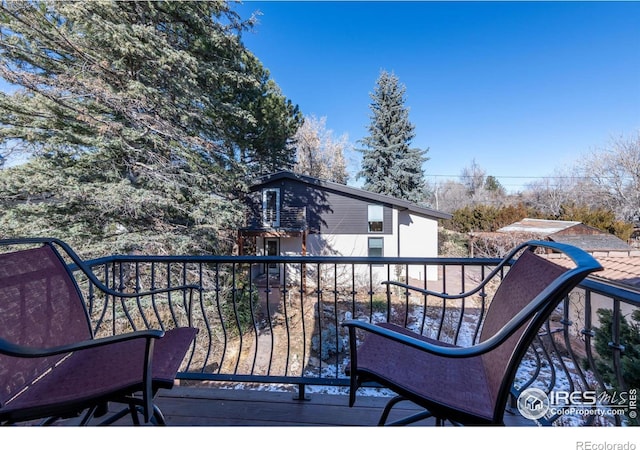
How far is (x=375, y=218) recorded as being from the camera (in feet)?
33.8

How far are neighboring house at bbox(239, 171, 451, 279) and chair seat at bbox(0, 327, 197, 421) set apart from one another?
28.9 ft

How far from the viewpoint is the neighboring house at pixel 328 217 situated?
10.1 metres

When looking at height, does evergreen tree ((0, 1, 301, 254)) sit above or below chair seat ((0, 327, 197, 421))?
above

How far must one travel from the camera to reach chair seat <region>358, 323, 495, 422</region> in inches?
37.3

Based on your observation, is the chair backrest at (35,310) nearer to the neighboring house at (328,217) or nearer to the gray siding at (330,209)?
the neighboring house at (328,217)

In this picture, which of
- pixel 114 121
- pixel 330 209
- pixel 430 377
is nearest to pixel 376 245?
pixel 330 209

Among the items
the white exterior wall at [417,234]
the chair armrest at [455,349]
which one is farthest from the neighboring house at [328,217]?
the chair armrest at [455,349]

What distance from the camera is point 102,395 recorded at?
97 centimetres

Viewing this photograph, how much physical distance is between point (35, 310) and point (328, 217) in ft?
30.6

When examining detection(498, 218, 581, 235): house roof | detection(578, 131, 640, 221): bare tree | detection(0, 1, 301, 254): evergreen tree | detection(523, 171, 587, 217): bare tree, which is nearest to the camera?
detection(0, 1, 301, 254): evergreen tree

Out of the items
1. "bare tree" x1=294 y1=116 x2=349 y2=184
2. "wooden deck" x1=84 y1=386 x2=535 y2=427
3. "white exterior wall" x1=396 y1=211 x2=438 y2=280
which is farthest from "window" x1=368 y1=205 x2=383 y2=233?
"wooden deck" x1=84 y1=386 x2=535 y2=427

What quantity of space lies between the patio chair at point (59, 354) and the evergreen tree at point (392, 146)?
13442 mm

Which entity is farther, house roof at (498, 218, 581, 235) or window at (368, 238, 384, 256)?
window at (368, 238, 384, 256)

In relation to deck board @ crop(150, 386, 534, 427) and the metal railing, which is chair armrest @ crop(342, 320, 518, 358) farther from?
deck board @ crop(150, 386, 534, 427)
